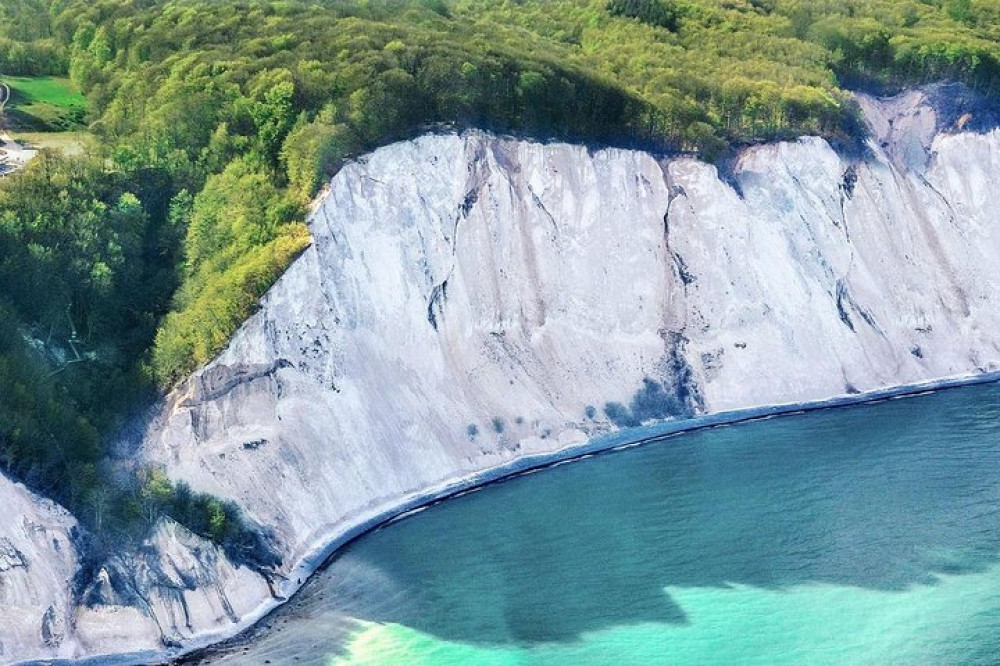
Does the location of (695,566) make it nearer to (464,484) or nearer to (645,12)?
(464,484)

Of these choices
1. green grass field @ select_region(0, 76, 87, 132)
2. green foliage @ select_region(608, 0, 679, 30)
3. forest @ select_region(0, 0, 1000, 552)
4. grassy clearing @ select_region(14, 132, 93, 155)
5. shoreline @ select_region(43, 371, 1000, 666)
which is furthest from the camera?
green foliage @ select_region(608, 0, 679, 30)

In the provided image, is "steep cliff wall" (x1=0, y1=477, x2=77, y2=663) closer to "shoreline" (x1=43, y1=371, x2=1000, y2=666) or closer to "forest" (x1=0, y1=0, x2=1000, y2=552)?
"shoreline" (x1=43, y1=371, x2=1000, y2=666)

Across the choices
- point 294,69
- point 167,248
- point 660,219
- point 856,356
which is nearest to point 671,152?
point 660,219

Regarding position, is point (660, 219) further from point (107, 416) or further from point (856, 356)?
point (107, 416)

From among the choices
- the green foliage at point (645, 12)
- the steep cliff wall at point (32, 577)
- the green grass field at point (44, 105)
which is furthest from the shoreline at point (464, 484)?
the green foliage at point (645, 12)

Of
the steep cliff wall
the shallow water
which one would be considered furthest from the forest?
the shallow water

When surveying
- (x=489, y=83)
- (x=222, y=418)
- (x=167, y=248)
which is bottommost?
(x=222, y=418)
